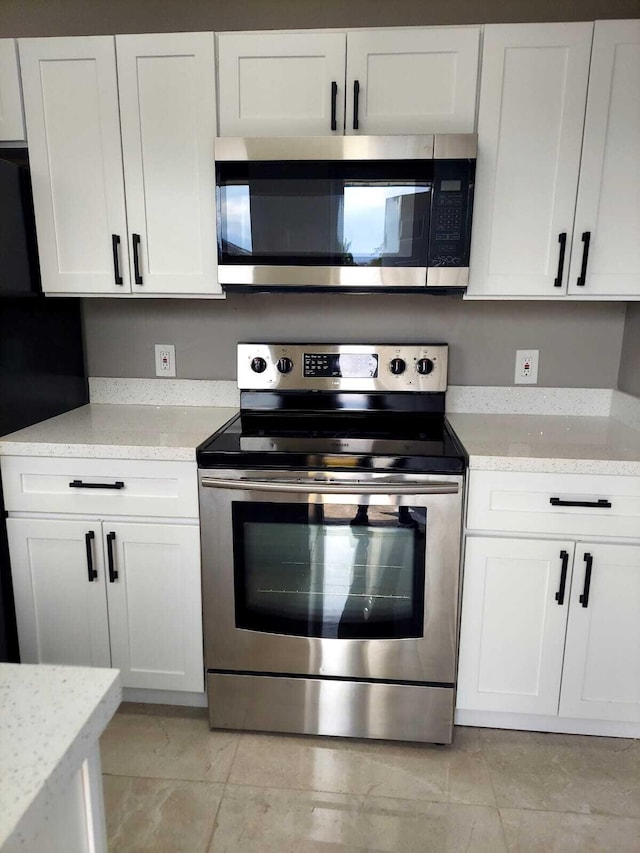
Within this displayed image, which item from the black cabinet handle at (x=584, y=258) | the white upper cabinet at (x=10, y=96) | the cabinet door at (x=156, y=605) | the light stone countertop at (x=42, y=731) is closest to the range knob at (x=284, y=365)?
the cabinet door at (x=156, y=605)

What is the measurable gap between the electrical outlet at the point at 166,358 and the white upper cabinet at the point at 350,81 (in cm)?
85

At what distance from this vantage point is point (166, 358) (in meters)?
2.20

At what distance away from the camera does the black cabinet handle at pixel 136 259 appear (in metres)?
1.83

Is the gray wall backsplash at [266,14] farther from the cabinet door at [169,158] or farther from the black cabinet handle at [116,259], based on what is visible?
the black cabinet handle at [116,259]

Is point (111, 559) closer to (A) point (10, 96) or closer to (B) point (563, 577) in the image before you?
(B) point (563, 577)

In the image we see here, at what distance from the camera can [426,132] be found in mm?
1685

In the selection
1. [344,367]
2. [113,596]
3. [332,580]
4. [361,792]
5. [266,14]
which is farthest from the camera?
[344,367]

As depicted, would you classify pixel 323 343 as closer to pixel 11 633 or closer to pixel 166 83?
pixel 166 83

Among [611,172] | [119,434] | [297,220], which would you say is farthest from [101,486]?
[611,172]

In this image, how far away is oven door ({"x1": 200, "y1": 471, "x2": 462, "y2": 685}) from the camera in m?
1.57

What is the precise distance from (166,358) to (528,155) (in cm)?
145

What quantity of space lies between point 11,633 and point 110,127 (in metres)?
1.64

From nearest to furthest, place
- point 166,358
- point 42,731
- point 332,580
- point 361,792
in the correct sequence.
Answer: point 42,731 < point 361,792 < point 332,580 < point 166,358

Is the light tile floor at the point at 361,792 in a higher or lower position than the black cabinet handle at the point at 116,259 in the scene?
lower
